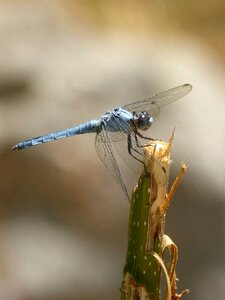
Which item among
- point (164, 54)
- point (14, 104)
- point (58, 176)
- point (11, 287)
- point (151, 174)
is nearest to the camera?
point (151, 174)

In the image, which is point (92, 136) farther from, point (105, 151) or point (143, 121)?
point (143, 121)

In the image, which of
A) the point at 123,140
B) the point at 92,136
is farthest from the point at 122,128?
the point at 92,136

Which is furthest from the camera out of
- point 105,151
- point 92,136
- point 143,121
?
point 92,136

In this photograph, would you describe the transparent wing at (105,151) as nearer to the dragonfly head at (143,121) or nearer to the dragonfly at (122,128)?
the dragonfly at (122,128)

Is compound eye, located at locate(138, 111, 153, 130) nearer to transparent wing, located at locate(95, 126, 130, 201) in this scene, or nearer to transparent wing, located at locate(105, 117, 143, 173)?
transparent wing, located at locate(105, 117, 143, 173)

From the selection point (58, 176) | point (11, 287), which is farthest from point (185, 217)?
point (11, 287)

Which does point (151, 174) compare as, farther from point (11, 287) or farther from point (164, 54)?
point (164, 54)
